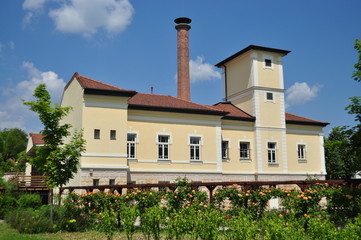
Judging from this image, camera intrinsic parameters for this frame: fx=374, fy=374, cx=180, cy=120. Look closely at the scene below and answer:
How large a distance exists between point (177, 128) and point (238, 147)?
212 inches

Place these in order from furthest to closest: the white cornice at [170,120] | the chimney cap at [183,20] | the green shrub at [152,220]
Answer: the chimney cap at [183,20] → the white cornice at [170,120] → the green shrub at [152,220]

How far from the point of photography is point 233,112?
29.8 meters

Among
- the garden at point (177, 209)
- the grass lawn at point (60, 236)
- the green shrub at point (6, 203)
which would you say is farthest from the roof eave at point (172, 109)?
the grass lawn at point (60, 236)

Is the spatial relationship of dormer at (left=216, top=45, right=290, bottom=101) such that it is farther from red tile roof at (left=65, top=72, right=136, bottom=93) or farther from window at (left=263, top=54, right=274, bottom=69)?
red tile roof at (left=65, top=72, right=136, bottom=93)

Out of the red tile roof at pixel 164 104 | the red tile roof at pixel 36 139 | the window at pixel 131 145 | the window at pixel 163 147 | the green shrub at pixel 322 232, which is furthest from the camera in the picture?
the red tile roof at pixel 36 139

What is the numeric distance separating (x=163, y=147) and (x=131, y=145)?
2.26 metres

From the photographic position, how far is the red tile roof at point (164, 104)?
25.1 meters

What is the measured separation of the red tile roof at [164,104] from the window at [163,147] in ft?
6.67

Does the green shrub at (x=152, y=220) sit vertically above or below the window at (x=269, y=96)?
below

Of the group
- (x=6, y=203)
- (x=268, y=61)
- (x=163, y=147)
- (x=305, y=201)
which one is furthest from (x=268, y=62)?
(x=6, y=203)

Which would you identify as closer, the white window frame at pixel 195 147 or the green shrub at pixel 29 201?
the green shrub at pixel 29 201

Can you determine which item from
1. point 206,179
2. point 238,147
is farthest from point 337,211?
point 238,147

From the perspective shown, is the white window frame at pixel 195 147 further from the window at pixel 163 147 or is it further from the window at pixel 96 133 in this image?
the window at pixel 96 133

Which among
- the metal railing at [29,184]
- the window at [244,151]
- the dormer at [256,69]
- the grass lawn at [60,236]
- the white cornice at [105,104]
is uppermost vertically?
the dormer at [256,69]
